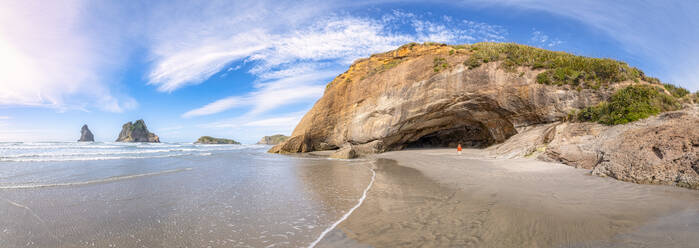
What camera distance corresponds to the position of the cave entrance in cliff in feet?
60.4

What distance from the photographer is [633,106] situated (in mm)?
8234

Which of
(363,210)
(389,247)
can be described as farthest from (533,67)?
(389,247)

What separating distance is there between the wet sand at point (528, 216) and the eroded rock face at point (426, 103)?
8218 mm

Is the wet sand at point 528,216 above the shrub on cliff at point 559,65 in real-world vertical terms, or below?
below

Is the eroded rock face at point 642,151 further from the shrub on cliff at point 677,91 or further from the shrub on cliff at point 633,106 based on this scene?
the shrub on cliff at point 677,91

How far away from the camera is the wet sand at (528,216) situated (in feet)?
9.11

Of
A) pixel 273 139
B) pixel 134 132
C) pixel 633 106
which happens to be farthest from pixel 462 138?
pixel 134 132

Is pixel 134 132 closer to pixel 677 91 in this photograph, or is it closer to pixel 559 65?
pixel 559 65

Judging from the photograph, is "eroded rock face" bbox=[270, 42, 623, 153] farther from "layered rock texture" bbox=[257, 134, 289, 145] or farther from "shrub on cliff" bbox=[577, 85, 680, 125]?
"layered rock texture" bbox=[257, 134, 289, 145]

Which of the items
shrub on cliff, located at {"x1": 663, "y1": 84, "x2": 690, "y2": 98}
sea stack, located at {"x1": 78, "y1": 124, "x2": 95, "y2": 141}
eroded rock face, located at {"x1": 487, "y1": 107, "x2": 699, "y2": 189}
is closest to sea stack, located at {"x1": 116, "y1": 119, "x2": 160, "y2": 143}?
sea stack, located at {"x1": 78, "y1": 124, "x2": 95, "y2": 141}

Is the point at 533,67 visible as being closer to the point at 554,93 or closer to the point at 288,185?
the point at 554,93

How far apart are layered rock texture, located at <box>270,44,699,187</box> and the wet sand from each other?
137cm

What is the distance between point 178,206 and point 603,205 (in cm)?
729

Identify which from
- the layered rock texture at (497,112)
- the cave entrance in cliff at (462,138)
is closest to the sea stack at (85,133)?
the layered rock texture at (497,112)
